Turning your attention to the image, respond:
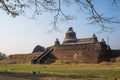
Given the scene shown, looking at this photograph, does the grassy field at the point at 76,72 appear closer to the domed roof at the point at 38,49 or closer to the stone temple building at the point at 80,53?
the stone temple building at the point at 80,53

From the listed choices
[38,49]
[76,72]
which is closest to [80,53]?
[38,49]

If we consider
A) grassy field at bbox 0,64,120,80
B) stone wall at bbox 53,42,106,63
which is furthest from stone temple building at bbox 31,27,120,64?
grassy field at bbox 0,64,120,80

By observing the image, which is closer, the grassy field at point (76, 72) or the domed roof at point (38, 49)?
the grassy field at point (76, 72)

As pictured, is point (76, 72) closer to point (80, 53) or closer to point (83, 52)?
point (83, 52)

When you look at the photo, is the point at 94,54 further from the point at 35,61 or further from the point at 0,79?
the point at 0,79

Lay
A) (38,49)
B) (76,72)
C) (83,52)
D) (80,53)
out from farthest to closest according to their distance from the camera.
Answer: (38,49)
(80,53)
(83,52)
(76,72)

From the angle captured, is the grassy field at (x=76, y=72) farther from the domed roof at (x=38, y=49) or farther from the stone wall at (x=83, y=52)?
the domed roof at (x=38, y=49)

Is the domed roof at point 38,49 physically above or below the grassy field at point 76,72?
above

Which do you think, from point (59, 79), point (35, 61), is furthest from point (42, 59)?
point (59, 79)

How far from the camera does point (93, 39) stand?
2451 inches

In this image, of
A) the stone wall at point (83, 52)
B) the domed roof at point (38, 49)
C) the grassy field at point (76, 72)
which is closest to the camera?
the grassy field at point (76, 72)

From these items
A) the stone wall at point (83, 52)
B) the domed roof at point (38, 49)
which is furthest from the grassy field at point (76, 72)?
the domed roof at point (38, 49)

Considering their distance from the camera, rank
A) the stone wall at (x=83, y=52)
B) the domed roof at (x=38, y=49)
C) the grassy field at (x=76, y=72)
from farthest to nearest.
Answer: the domed roof at (x=38, y=49) < the stone wall at (x=83, y=52) < the grassy field at (x=76, y=72)

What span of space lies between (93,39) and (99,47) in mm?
10105
